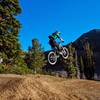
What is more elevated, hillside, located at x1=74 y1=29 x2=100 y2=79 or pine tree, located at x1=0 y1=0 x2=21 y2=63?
hillside, located at x1=74 y1=29 x2=100 y2=79

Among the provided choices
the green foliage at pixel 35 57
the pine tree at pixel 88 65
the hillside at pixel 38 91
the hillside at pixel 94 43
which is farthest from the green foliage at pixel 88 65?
the hillside at pixel 94 43

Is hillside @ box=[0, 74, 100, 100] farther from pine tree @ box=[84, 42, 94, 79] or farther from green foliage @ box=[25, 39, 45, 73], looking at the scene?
green foliage @ box=[25, 39, 45, 73]

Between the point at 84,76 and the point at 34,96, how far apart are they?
4562 centimetres

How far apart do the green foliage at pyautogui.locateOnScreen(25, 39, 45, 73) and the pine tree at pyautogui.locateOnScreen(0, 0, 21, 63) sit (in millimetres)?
37870

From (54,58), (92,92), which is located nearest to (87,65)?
(54,58)

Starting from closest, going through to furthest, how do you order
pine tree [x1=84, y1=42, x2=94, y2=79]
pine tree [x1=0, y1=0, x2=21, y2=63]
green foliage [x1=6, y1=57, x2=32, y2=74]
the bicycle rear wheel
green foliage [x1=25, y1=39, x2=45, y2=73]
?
the bicycle rear wheel → pine tree [x1=0, y1=0, x2=21, y2=63] → green foliage [x1=6, y1=57, x2=32, y2=74] → pine tree [x1=84, y1=42, x2=94, y2=79] → green foliage [x1=25, y1=39, x2=45, y2=73]

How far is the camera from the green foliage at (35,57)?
73688mm

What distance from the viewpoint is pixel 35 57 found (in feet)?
245

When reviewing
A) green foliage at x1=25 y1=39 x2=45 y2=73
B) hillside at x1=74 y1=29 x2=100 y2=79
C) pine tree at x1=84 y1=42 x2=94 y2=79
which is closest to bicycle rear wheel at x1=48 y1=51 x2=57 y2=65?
pine tree at x1=84 y1=42 x2=94 y2=79

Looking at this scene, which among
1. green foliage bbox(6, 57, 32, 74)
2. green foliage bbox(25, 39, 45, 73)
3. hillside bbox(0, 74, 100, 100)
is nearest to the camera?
hillside bbox(0, 74, 100, 100)

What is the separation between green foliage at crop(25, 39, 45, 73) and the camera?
73688 mm

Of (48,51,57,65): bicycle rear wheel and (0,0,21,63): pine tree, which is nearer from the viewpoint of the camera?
(48,51,57,65): bicycle rear wheel

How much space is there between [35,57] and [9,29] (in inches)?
1587

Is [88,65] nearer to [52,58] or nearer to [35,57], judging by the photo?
[35,57]
